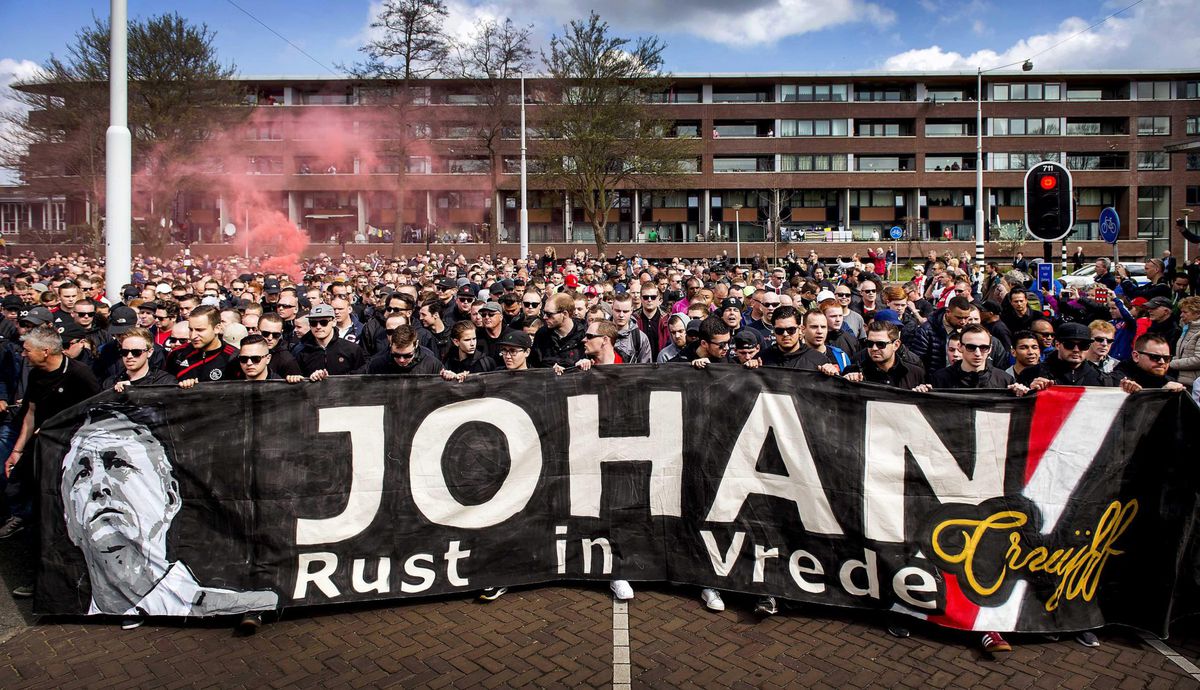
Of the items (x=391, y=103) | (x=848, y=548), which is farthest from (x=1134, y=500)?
(x=391, y=103)

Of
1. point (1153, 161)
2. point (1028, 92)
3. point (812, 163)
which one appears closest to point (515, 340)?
point (812, 163)

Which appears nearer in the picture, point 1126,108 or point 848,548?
point 848,548

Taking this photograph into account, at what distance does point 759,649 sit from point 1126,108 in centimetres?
7226

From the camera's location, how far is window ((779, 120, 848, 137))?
61.3 metres

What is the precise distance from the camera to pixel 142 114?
36.2m

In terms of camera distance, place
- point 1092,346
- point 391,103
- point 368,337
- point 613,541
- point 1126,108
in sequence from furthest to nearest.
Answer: point 1126,108 → point 391,103 → point 368,337 → point 1092,346 → point 613,541

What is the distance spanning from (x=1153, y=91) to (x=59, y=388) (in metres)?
76.1

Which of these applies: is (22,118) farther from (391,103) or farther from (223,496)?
(223,496)

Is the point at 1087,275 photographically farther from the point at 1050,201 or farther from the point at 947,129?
the point at 1050,201

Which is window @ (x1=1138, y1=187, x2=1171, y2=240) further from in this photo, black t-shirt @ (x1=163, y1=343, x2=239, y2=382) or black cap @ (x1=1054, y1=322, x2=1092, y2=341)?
black t-shirt @ (x1=163, y1=343, x2=239, y2=382)

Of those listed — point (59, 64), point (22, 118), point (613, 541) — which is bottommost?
point (613, 541)

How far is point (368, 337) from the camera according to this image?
31.5 ft

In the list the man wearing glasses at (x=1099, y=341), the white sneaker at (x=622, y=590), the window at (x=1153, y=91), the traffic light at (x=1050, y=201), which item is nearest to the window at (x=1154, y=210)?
the window at (x=1153, y=91)

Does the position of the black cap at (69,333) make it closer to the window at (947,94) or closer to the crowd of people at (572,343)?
the crowd of people at (572,343)
